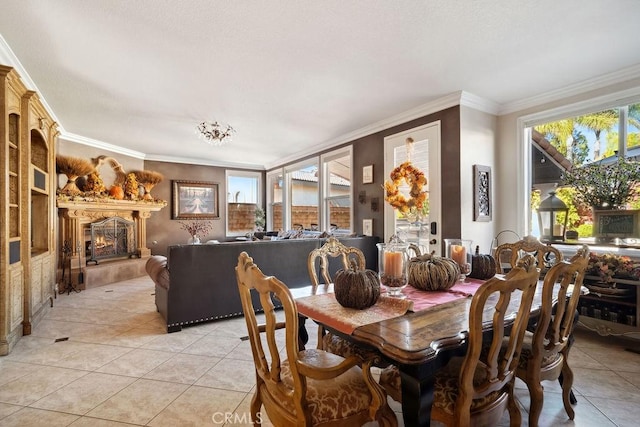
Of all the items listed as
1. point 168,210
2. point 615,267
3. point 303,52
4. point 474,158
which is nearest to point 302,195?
point 168,210

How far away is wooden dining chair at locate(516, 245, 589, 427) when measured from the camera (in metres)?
1.29

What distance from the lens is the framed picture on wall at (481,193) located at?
141 inches

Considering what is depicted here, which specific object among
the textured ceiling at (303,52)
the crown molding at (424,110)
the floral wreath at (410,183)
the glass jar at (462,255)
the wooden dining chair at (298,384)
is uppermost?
the textured ceiling at (303,52)

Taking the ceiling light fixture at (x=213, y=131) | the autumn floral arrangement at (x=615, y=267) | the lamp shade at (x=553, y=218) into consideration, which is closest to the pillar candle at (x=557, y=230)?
the lamp shade at (x=553, y=218)

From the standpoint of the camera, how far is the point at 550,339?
5.09ft

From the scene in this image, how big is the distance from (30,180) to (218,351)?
8.26ft

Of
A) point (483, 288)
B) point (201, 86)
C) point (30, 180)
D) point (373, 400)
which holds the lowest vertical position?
point (373, 400)

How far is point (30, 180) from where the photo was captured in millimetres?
3020

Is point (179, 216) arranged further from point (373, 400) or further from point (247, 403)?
point (373, 400)

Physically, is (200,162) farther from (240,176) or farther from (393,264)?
(393,264)

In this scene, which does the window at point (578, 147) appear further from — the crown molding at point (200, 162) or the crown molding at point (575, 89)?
the crown molding at point (200, 162)

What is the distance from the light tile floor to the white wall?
1.30 meters

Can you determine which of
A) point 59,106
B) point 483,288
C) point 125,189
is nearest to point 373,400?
point 483,288

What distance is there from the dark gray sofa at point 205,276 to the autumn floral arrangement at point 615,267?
2.94 meters
